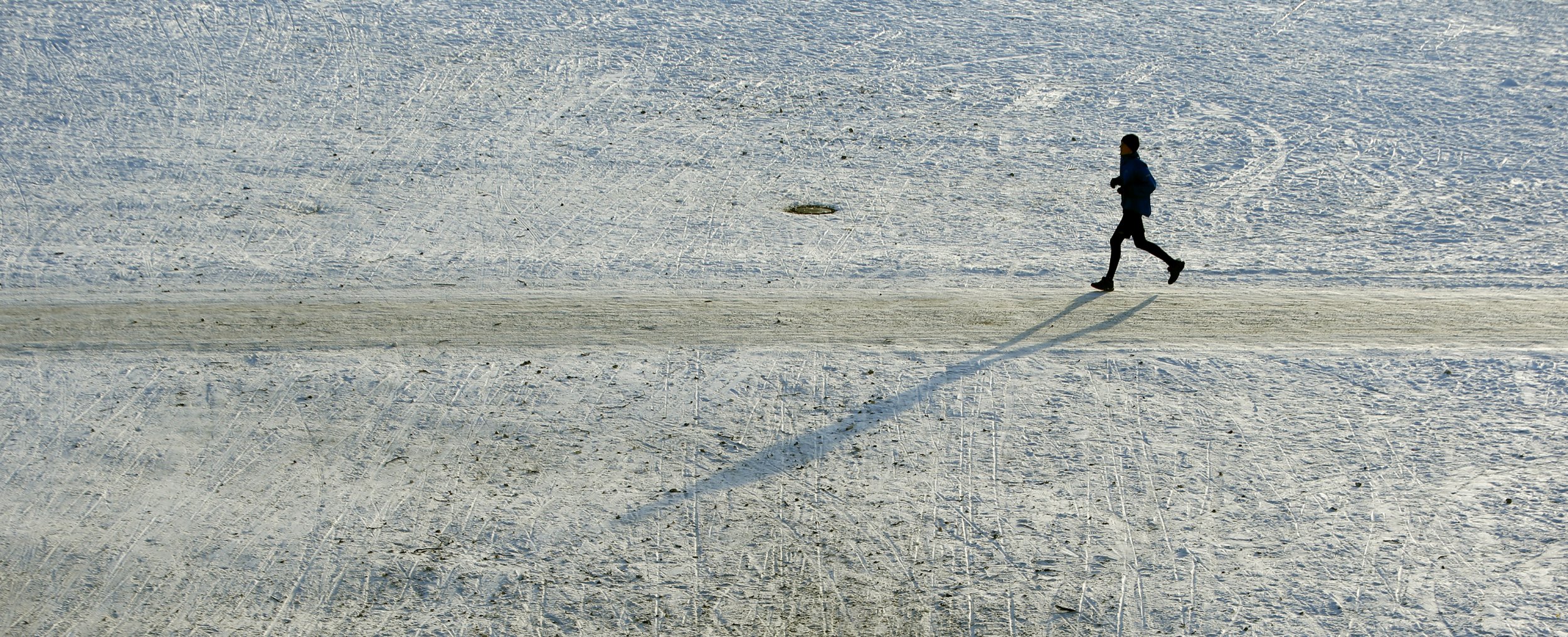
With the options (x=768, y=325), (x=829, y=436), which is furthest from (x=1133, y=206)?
(x=829, y=436)

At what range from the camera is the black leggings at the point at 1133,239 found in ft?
32.9

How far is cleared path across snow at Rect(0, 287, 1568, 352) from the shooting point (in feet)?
30.5

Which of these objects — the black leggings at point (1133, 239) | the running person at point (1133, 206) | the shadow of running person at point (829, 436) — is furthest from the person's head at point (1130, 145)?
the shadow of running person at point (829, 436)

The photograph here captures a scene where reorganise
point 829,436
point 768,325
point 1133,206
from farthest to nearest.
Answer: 1. point 1133,206
2. point 768,325
3. point 829,436

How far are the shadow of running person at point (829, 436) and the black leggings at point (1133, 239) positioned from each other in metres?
0.90

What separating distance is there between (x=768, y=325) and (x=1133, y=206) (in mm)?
3473

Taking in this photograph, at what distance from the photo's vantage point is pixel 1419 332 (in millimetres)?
9367

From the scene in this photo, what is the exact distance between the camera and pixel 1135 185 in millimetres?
9828

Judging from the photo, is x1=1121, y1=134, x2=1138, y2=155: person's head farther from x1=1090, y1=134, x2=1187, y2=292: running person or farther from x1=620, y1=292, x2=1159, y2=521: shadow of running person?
x1=620, y1=292, x2=1159, y2=521: shadow of running person

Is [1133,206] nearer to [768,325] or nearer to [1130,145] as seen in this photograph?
[1130,145]

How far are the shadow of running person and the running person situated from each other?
0.93 metres

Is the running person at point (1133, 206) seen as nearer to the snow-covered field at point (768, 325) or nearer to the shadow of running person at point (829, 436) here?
the snow-covered field at point (768, 325)

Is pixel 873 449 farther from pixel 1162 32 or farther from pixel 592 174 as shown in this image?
pixel 1162 32

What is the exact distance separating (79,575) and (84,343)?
3263 mm
